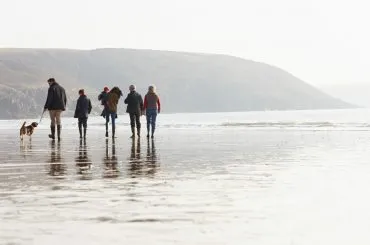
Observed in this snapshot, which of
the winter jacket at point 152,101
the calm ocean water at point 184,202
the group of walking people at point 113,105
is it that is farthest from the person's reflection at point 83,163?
the winter jacket at point 152,101

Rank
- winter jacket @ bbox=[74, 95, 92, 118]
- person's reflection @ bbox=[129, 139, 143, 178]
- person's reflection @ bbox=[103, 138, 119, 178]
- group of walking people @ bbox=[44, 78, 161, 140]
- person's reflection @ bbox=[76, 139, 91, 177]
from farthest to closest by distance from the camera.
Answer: winter jacket @ bbox=[74, 95, 92, 118]
group of walking people @ bbox=[44, 78, 161, 140]
person's reflection @ bbox=[76, 139, 91, 177]
person's reflection @ bbox=[129, 139, 143, 178]
person's reflection @ bbox=[103, 138, 119, 178]

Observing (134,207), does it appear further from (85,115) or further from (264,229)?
(85,115)

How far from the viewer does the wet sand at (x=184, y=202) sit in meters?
6.95

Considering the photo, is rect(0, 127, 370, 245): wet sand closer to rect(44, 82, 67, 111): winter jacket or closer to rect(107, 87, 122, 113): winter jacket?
rect(44, 82, 67, 111): winter jacket

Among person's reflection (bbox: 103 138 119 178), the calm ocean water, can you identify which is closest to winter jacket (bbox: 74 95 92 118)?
person's reflection (bbox: 103 138 119 178)

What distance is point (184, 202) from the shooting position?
30.0 feet

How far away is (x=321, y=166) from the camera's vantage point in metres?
14.6

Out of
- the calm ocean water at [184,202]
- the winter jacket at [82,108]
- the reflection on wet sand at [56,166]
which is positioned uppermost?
the winter jacket at [82,108]

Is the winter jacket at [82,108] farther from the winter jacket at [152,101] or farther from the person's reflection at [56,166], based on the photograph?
the person's reflection at [56,166]

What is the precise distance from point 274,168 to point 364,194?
429 centimetres

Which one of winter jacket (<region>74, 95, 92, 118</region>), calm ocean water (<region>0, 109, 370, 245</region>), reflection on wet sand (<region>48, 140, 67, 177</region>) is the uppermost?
winter jacket (<region>74, 95, 92, 118</region>)

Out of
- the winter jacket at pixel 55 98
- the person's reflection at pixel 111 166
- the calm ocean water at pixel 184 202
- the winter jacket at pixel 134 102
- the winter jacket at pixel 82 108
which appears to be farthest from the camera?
the winter jacket at pixel 82 108

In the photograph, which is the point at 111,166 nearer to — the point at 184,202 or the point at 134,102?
the point at 184,202

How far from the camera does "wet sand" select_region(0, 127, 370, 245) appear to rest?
6953 mm
